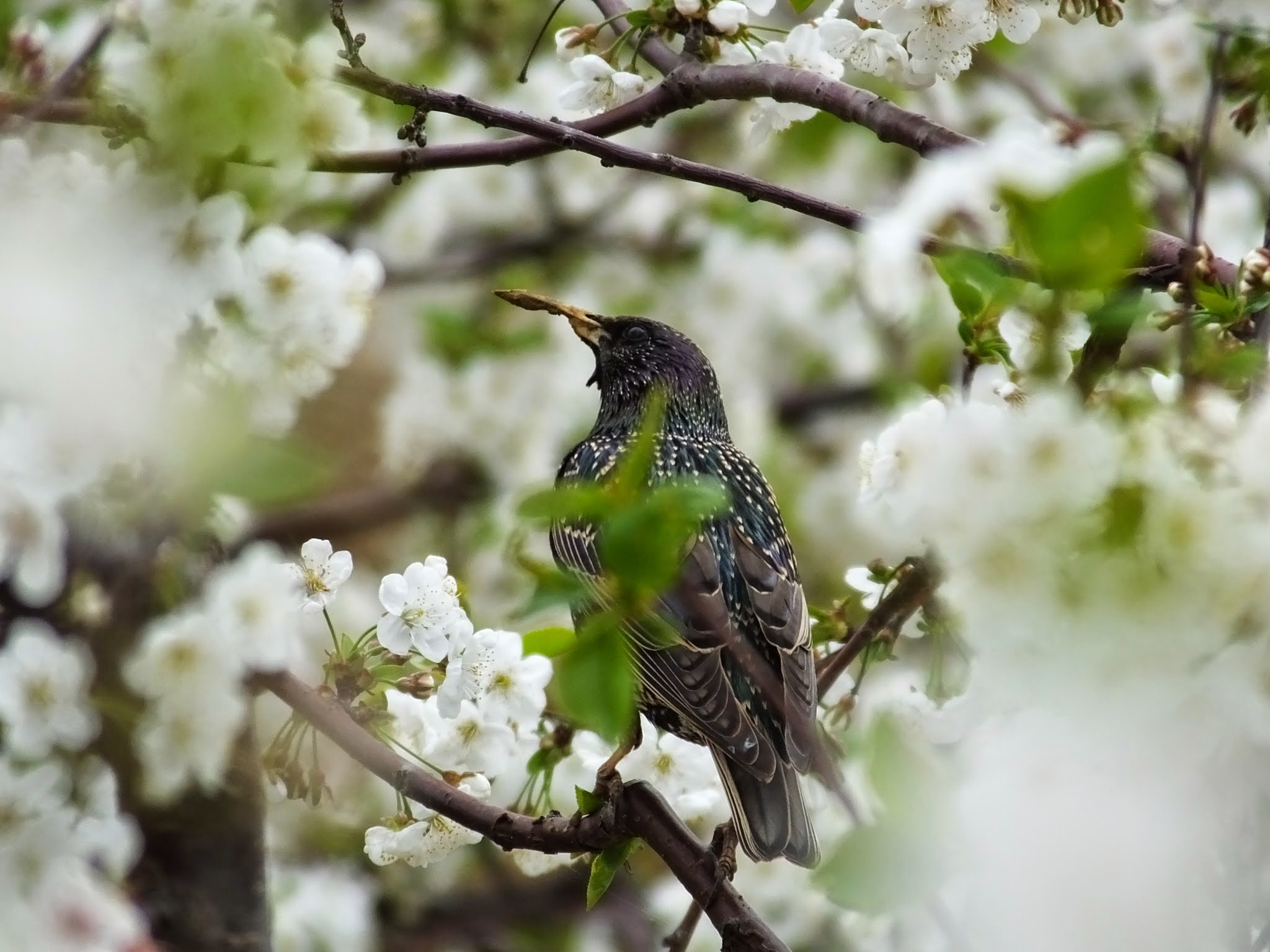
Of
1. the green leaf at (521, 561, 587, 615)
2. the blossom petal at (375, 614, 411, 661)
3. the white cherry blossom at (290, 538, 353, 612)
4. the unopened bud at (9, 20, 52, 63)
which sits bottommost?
the green leaf at (521, 561, 587, 615)

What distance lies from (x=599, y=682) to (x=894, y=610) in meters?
0.70

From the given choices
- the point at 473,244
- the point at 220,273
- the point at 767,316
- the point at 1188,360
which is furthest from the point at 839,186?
the point at 1188,360

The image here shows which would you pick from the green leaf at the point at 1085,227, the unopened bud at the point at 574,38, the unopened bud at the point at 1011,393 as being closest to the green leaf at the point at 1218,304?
the unopened bud at the point at 1011,393

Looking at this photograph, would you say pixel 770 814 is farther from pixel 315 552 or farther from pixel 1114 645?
pixel 1114 645

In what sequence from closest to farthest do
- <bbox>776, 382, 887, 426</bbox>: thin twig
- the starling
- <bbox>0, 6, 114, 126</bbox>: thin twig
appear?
<bbox>0, 6, 114, 126</bbox>: thin twig → the starling → <bbox>776, 382, 887, 426</bbox>: thin twig

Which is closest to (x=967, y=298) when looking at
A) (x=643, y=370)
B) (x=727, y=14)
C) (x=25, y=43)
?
(x=727, y=14)

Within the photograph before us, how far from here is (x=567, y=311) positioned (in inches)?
113

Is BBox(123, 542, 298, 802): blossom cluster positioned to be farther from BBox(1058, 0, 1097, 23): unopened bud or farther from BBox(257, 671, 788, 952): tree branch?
BBox(1058, 0, 1097, 23): unopened bud

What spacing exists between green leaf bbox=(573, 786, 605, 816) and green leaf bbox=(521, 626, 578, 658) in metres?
0.31

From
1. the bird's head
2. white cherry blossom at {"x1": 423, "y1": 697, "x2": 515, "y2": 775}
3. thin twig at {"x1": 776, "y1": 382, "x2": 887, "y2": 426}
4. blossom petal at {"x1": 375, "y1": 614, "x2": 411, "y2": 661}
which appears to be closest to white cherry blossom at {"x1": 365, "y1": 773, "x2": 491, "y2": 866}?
white cherry blossom at {"x1": 423, "y1": 697, "x2": 515, "y2": 775}

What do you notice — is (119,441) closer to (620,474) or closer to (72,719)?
(620,474)

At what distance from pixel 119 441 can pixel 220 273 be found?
1.29ft

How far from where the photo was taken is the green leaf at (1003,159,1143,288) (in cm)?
89

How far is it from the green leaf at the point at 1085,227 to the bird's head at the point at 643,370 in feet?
7.41
